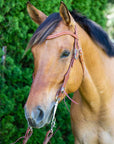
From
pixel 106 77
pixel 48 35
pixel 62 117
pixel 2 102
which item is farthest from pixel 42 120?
pixel 62 117

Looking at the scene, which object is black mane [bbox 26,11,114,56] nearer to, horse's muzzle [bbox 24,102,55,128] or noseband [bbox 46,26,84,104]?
noseband [bbox 46,26,84,104]

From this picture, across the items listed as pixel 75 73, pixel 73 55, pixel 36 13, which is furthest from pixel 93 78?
pixel 36 13

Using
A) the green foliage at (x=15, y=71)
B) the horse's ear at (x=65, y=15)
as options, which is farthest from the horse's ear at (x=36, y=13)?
the green foliage at (x=15, y=71)

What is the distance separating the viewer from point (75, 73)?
2.08 metres

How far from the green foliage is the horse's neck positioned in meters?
1.49

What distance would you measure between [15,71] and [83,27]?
166 centimetres

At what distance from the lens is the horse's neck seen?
2.24 meters

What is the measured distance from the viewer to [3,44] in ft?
11.9

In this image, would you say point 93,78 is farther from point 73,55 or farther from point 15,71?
point 15,71

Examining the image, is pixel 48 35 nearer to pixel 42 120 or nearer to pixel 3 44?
pixel 42 120

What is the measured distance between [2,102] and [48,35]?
181 centimetres

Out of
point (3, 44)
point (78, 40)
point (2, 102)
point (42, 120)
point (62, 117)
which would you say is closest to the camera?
point (42, 120)

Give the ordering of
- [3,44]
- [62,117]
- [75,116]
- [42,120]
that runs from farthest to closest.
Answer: [62,117], [3,44], [75,116], [42,120]

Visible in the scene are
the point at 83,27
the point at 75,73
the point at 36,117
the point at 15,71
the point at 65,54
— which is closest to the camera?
the point at 36,117
